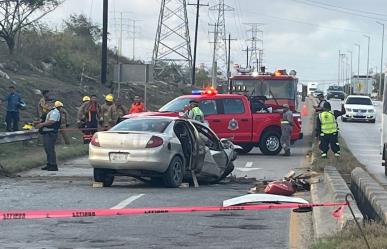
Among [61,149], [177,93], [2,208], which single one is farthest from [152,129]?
[177,93]

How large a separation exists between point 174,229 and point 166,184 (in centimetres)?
505

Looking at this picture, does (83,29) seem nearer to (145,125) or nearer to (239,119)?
(239,119)

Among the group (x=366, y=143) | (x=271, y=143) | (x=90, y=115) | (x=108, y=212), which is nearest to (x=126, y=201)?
(x=108, y=212)

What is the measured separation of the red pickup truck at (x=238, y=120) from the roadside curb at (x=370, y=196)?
11.0 m

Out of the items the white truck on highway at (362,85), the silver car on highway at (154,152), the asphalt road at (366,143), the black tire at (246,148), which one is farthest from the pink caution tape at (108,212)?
the white truck on highway at (362,85)

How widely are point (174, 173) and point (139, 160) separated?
80 cm

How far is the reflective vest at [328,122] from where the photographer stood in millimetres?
20734

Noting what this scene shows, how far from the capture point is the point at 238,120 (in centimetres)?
2525

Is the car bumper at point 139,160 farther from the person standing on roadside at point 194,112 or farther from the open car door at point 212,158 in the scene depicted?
the person standing on roadside at point 194,112

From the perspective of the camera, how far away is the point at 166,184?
590 inches

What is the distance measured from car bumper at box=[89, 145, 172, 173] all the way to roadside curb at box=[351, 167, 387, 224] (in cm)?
333

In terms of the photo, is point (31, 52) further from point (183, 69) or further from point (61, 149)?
point (183, 69)

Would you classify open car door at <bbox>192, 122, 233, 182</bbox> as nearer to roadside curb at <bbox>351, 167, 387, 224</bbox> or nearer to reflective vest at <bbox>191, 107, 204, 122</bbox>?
roadside curb at <bbox>351, 167, 387, 224</bbox>

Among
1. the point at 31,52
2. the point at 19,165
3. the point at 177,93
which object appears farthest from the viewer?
the point at 177,93
